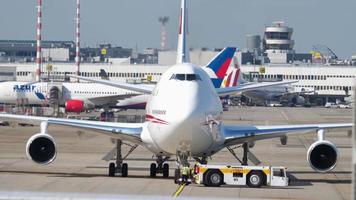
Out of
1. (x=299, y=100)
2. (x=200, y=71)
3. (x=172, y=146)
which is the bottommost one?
(x=299, y=100)

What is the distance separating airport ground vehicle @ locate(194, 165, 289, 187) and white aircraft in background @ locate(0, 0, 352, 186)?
0.11 meters

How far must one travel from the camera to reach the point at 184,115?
30109 millimetres

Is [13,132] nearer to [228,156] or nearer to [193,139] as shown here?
[228,156]

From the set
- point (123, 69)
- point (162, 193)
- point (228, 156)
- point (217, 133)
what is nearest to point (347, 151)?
point (228, 156)

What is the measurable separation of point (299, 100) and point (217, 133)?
131 meters

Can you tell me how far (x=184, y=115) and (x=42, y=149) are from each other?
6289 millimetres

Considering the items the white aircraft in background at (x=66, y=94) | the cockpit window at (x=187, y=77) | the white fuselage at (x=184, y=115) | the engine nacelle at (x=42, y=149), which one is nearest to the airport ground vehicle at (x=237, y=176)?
the white fuselage at (x=184, y=115)

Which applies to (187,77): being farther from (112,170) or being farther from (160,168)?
(112,170)

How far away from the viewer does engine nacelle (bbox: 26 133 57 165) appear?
33594 millimetres

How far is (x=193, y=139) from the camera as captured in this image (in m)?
30.8

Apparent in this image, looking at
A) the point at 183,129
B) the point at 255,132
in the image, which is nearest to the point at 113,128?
the point at 183,129

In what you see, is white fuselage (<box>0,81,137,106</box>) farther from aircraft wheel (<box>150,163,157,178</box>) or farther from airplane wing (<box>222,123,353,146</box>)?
airplane wing (<box>222,123,353,146</box>)

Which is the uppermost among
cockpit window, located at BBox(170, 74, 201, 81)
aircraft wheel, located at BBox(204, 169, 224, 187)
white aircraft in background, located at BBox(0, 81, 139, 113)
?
cockpit window, located at BBox(170, 74, 201, 81)

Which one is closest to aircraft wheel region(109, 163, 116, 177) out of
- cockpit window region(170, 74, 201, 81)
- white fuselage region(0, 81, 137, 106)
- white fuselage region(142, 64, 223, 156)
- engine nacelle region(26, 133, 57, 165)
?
engine nacelle region(26, 133, 57, 165)
